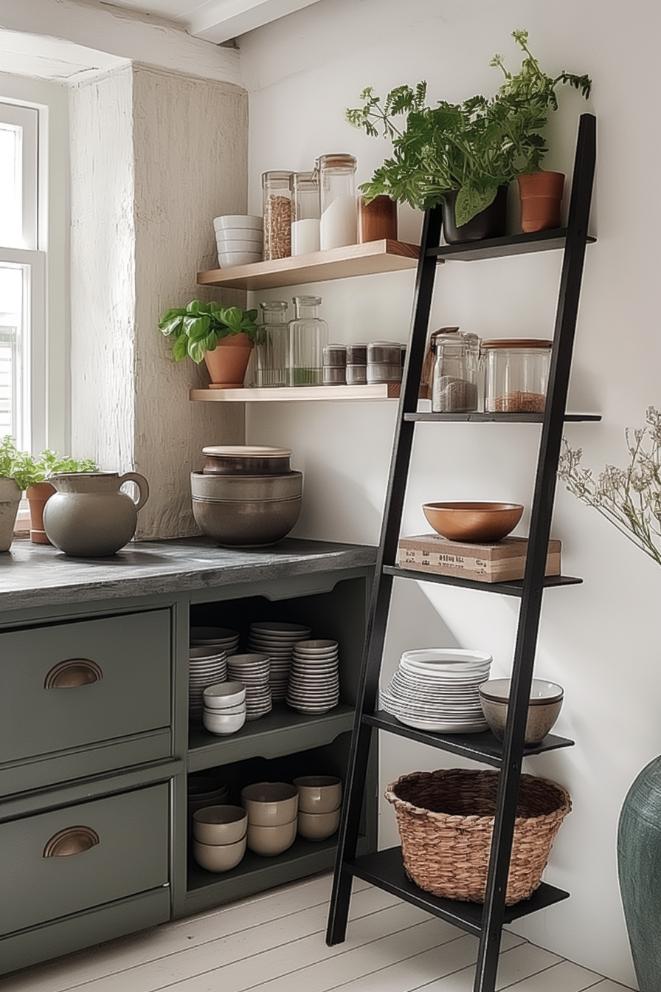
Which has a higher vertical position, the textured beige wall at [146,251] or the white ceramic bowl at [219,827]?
the textured beige wall at [146,251]

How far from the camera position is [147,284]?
A: 3.20 m

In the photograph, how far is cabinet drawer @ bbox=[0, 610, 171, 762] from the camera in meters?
2.32

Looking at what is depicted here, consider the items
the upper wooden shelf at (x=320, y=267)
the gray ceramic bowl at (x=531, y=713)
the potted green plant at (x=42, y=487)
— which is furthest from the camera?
the potted green plant at (x=42, y=487)

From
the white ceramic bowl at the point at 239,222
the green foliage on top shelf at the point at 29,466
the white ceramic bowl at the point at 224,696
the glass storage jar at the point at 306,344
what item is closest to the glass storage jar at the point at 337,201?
the glass storage jar at the point at 306,344

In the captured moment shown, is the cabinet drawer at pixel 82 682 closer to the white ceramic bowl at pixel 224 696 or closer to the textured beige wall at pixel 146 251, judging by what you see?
the white ceramic bowl at pixel 224 696

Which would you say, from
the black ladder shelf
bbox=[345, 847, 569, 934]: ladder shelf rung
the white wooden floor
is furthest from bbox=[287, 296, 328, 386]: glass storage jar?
the white wooden floor

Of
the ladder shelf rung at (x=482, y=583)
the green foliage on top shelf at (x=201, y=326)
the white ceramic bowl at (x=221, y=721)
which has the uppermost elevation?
the green foliage on top shelf at (x=201, y=326)

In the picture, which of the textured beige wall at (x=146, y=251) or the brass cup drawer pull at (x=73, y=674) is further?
the textured beige wall at (x=146, y=251)

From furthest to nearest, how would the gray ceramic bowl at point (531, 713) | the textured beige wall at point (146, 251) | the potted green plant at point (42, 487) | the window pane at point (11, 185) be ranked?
1. the window pane at point (11, 185)
2. the textured beige wall at point (146, 251)
3. the potted green plant at point (42, 487)
4. the gray ceramic bowl at point (531, 713)

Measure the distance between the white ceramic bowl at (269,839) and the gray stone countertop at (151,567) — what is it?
707 mm

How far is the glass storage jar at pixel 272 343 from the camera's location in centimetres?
317

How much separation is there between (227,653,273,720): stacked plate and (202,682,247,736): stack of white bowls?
0.10 m

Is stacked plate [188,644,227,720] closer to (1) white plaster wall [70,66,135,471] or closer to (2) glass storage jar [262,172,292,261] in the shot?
(1) white plaster wall [70,66,135,471]

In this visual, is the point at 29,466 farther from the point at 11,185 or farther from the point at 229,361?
the point at 11,185
